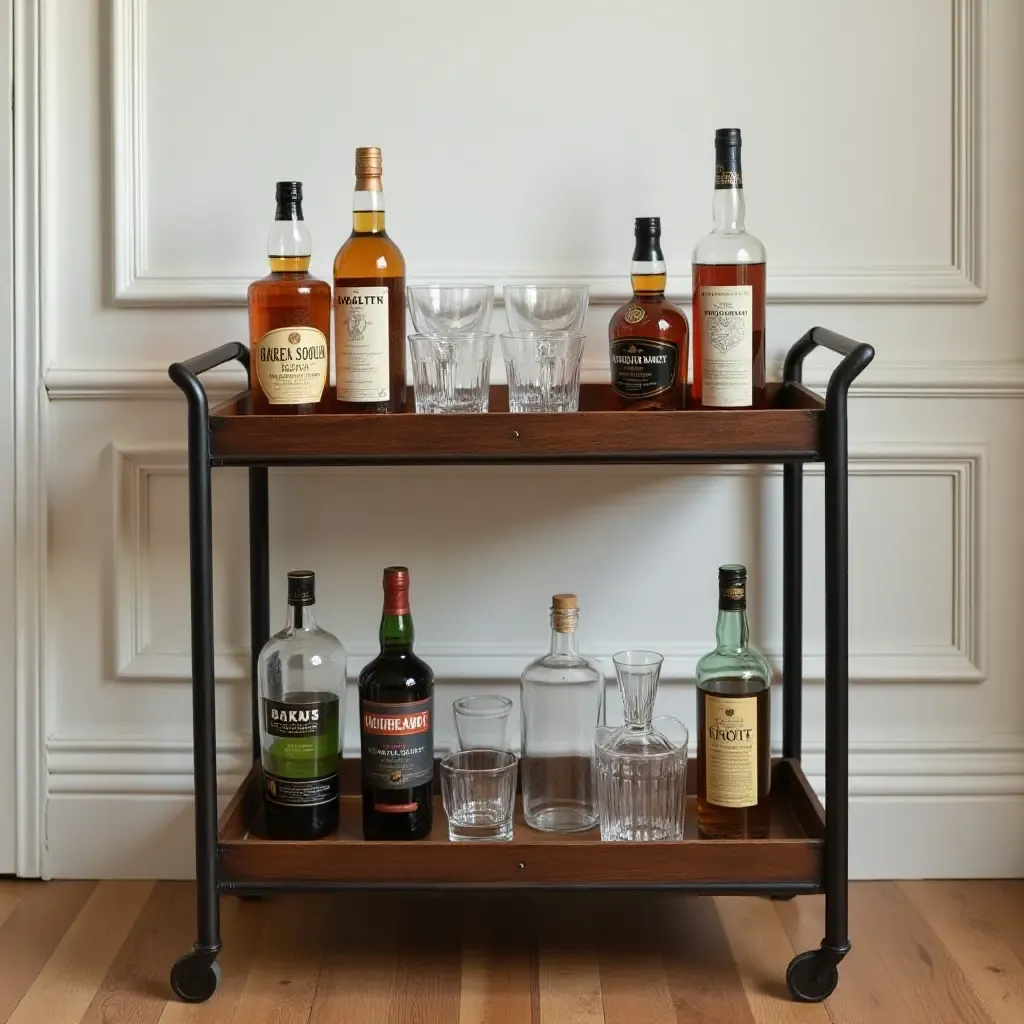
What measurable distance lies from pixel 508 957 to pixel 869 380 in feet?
2.78

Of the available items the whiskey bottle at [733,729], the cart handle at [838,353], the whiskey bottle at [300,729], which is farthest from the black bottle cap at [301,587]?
the cart handle at [838,353]

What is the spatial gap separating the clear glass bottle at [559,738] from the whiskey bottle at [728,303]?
1.10 ft

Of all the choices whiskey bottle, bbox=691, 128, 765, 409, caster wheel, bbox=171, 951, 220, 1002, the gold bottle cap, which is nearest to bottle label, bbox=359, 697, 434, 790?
caster wheel, bbox=171, 951, 220, 1002

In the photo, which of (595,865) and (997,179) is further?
(997,179)

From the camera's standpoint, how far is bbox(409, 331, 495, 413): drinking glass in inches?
57.0

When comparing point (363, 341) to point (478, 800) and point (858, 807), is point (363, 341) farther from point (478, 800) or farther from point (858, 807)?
point (858, 807)

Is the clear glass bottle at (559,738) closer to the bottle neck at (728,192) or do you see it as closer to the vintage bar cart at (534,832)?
the vintage bar cart at (534,832)

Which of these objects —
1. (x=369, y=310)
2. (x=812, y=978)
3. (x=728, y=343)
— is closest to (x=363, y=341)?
(x=369, y=310)

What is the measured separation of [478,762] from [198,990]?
0.39m

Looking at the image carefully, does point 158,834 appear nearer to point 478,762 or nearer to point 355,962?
point 355,962

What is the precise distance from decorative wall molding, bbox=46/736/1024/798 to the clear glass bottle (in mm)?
227

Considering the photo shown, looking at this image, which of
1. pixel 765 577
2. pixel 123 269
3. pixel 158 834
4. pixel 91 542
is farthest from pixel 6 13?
pixel 765 577

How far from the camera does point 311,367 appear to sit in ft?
4.68

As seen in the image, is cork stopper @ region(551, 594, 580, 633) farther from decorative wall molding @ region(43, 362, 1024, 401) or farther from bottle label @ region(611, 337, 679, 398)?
decorative wall molding @ region(43, 362, 1024, 401)
